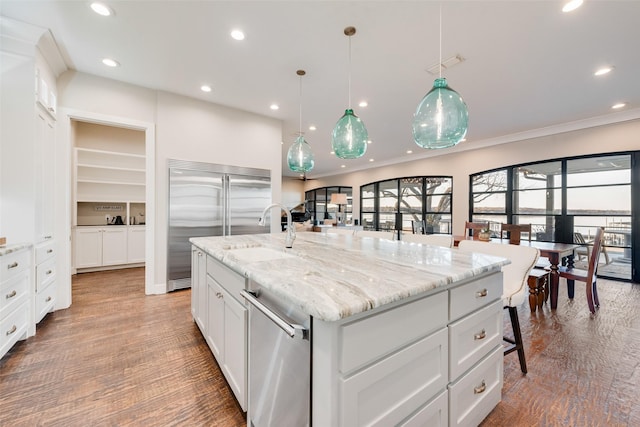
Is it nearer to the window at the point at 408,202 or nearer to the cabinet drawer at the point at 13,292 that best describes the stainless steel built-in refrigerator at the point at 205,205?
the cabinet drawer at the point at 13,292

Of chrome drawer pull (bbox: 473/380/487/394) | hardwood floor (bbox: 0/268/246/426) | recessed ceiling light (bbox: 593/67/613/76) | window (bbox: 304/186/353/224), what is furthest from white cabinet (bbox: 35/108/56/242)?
window (bbox: 304/186/353/224)

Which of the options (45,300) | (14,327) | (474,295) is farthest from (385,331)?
(45,300)

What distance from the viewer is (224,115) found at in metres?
4.10

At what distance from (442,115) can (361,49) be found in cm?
140

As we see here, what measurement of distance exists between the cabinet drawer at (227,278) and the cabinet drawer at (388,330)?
73 cm

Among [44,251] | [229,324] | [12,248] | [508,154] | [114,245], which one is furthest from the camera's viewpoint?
[508,154]

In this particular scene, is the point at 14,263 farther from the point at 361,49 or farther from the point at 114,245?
the point at 361,49

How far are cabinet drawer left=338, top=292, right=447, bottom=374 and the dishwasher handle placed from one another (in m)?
0.15

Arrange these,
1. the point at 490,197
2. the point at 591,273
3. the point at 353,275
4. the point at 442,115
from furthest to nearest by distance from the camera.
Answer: the point at 490,197 < the point at 591,273 < the point at 442,115 < the point at 353,275

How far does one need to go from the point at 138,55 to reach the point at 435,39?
313cm

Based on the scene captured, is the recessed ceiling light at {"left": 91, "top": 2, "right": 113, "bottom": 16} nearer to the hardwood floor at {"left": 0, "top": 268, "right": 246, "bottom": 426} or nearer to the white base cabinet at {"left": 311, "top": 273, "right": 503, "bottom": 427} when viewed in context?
the hardwood floor at {"left": 0, "top": 268, "right": 246, "bottom": 426}

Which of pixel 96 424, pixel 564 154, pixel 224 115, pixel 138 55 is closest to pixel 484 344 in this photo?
pixel 96 424

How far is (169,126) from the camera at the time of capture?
12.0 ft

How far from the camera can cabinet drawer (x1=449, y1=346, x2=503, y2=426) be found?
1.20 metres
